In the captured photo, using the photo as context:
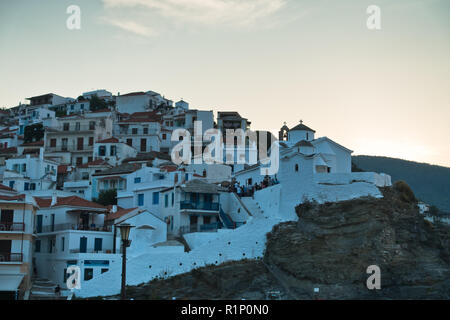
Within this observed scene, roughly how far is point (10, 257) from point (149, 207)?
17.1 meters

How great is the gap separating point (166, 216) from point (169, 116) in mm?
43985

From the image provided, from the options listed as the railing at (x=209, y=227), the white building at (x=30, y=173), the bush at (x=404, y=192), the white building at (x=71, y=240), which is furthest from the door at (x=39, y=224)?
the bush at (x=404, y=192)

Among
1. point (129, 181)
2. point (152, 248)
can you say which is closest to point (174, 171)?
point (129, 181)

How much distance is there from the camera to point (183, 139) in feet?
278

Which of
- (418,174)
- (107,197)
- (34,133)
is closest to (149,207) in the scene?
(107,197)

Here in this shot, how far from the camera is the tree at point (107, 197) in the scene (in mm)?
60844

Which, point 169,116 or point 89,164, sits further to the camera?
point 169,116

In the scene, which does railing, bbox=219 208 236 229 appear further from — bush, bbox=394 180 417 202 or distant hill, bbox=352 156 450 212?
distant hill, bbox=352 156 450 212

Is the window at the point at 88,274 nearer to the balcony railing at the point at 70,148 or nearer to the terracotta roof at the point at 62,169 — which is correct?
the terracotta roof at the point at 62,169

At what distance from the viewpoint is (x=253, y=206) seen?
5162 centimetres

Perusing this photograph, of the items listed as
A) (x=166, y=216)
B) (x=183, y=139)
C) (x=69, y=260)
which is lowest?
(x=69, y=260)
